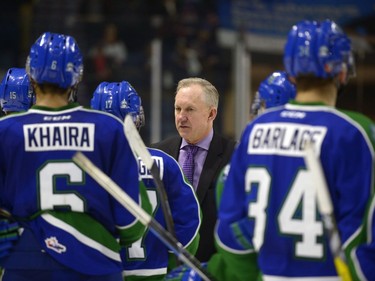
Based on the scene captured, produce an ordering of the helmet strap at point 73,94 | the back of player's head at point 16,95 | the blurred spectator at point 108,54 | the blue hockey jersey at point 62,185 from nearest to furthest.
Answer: the blue hockey jersey at point 62,185
the helmet strap at point 73,94
the back of player's head at point 16,95
the blurred spectator at point 108,54

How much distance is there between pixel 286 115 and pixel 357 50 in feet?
24.8

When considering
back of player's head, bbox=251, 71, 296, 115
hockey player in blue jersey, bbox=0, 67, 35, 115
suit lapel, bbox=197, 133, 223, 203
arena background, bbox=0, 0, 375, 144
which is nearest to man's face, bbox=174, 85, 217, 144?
suit lapel, bbox=197, 133, 223, 203

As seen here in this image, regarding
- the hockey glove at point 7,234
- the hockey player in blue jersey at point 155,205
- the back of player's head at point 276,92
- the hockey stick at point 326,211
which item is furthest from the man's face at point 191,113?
the hockey stick at point 326,211

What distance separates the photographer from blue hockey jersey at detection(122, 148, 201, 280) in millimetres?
3871

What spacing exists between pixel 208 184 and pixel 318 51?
6.81 ft

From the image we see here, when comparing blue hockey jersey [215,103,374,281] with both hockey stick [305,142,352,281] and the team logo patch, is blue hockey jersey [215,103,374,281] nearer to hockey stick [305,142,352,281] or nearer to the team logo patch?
hockey stick [305,142,352,281]

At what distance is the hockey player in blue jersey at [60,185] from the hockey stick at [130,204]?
93 millimetres

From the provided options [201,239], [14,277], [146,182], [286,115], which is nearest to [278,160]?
[286,115]

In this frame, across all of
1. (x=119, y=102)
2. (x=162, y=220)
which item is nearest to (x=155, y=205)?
(x=162, y=220)

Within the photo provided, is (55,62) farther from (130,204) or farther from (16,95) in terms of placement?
(16,95)

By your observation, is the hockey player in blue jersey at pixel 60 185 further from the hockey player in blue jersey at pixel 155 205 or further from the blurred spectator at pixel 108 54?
the blurred spectator at pixel 108 54

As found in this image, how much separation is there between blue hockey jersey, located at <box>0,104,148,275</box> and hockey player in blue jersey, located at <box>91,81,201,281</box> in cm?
79

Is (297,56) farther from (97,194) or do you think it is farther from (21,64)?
(21,64)

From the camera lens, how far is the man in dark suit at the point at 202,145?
475cm
